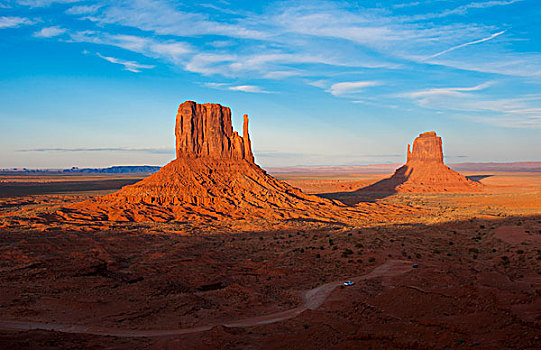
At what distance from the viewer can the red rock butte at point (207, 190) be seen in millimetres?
57312

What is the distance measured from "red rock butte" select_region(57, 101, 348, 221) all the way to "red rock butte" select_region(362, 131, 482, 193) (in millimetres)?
57905

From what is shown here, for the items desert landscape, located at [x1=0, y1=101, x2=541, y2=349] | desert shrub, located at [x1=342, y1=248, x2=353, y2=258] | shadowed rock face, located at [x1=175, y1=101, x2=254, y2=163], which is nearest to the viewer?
desert landscape, located at [x1=0, y1=101, x2=541, y2=349]

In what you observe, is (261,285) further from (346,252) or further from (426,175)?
(426,175)

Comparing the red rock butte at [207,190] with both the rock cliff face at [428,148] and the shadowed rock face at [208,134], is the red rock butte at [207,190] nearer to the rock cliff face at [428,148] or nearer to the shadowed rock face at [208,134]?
the shadowed rock face at [208,134]

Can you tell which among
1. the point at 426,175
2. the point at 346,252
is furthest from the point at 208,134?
the point at 426,175

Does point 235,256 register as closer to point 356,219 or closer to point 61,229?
point 61,229

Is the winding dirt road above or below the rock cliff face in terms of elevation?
below

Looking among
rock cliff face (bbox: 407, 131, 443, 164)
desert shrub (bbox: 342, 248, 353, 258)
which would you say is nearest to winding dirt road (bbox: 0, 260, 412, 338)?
→ desert shrub (bbox: 342, 248, 353, 258)

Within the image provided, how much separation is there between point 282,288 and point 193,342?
8.95 meters

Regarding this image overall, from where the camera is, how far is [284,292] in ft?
66.0

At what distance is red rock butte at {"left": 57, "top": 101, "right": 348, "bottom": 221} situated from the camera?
2256 inches

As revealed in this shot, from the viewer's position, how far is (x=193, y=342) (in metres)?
13.0

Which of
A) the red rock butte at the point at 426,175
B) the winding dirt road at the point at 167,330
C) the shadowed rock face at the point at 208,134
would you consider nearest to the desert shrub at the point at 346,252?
the winding dirt road at the point at 167,330

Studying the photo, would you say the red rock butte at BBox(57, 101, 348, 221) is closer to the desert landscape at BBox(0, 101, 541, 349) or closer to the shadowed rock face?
the shadowed rock face
